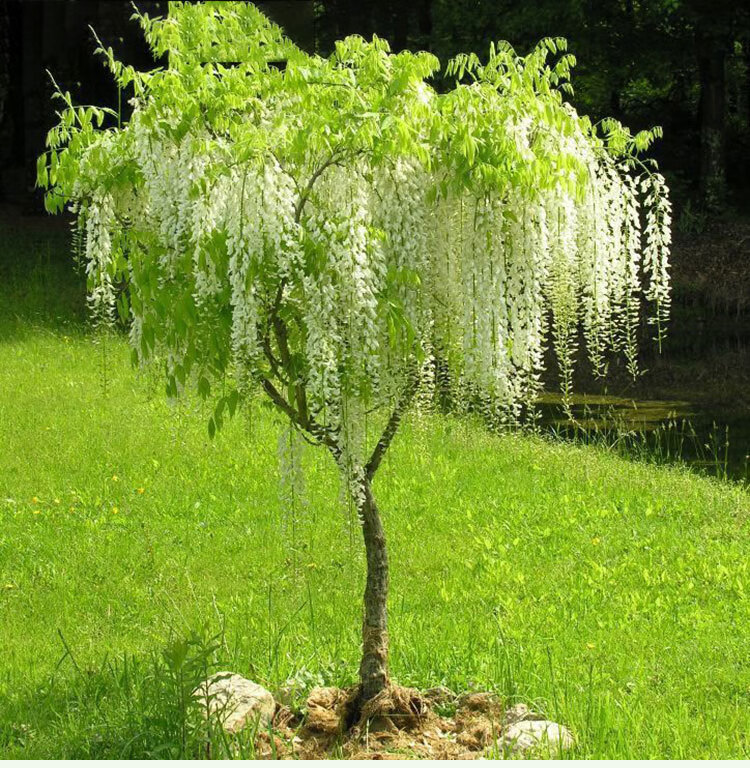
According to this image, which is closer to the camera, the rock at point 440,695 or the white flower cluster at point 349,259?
the white flower cluster at point 349,259

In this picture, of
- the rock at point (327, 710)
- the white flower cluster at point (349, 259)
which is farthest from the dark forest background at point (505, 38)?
the rock at point (327, 710)

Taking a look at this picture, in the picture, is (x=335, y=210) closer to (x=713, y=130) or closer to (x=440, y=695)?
(x=440, y=695)

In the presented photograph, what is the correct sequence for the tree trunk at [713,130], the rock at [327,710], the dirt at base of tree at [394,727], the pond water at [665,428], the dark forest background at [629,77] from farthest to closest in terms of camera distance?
1. the tree trunk at [713,130]
2. the dark forest background at [629,77]
3. the pond water at [665,428]
4. the rock at [327,710]
5. the dirt at base of tree at [394,727]

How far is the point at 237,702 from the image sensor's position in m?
Answer: 5.05

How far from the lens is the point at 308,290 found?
174 inches

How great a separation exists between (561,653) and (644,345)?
12.0m

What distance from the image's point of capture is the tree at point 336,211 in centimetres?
442

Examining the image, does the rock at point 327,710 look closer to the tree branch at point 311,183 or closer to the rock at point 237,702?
the rock at point 237,702

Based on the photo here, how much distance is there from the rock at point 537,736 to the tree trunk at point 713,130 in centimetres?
1859

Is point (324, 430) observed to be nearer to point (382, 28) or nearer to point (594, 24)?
point (594, 24)

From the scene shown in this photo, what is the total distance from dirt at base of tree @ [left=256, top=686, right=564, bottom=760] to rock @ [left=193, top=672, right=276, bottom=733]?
10 centimetres

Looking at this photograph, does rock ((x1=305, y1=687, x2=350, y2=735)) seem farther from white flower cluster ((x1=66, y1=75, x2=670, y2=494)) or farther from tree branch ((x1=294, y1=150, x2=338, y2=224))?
tree branch ((x1=294, y1=150, x2=338, y2=224))

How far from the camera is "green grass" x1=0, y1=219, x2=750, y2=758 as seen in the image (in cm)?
550

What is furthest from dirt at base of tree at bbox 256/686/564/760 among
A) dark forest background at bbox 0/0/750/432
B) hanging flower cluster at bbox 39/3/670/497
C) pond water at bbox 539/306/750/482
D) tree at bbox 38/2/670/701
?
dark forest background at bbox 0/0/750/432
